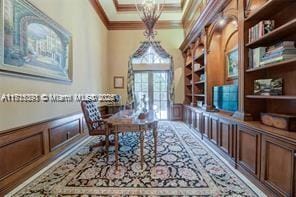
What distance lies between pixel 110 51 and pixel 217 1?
17.7 ft

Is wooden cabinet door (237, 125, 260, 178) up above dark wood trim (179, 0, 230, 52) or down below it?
below

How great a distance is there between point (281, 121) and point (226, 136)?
1.26 m

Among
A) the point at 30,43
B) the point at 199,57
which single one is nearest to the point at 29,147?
the point at 30,43

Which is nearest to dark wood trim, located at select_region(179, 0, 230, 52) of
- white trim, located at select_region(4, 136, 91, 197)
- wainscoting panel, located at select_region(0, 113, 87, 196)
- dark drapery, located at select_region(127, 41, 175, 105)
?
dark drapery, located at select_region(127, 41, 175, 105)

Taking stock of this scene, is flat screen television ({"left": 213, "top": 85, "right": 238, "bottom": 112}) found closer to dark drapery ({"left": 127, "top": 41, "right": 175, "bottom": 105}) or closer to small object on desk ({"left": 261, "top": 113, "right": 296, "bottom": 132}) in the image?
small object on desk ({"left": 261, "top": 113, "right": 296, "bottom": 132})

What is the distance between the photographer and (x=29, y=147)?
302 cm

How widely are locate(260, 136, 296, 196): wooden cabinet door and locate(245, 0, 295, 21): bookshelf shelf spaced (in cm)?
156

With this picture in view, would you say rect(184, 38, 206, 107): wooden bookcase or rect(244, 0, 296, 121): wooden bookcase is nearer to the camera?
rect(244, 0, 296, 121): wooden bookcase

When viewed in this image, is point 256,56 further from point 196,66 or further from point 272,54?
point 196,66

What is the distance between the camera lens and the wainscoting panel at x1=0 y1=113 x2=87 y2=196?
8.31 ft

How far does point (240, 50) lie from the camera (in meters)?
3.15

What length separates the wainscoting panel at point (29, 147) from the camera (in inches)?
99.7

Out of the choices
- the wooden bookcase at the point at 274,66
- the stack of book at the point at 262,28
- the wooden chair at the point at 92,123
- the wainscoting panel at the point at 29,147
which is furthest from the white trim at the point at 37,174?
the stack of book at the point at 262,28

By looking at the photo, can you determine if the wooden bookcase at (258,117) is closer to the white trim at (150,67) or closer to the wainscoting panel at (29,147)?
the wainscoting panel at (29,147)
